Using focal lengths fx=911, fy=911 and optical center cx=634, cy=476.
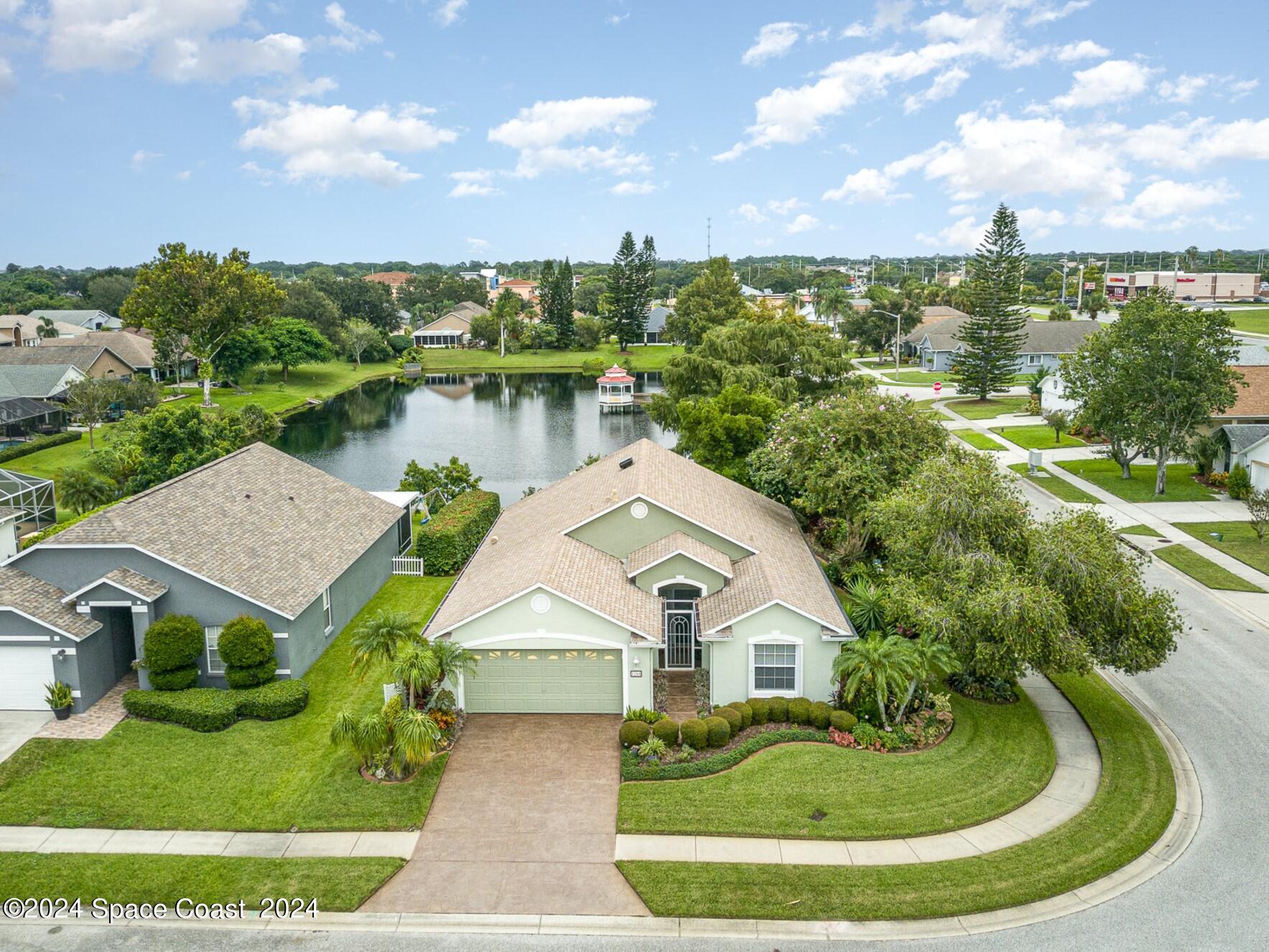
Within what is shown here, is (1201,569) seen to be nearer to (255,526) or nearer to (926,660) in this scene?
(926,660)

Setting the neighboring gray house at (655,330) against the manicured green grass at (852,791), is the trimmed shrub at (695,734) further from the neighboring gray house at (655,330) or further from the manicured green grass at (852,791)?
the neighboring gray house at (655,330)

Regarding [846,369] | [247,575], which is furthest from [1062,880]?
[846,369]

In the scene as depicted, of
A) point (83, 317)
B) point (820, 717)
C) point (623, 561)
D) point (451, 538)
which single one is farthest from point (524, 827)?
point (83, 317)

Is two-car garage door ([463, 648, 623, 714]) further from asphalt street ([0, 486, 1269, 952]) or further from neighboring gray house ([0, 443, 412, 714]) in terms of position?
asphalt street ([0, 486, 1269, 952])

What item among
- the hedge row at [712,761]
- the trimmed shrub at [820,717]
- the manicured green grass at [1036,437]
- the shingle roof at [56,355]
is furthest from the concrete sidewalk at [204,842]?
the shingle roof at [56,355]

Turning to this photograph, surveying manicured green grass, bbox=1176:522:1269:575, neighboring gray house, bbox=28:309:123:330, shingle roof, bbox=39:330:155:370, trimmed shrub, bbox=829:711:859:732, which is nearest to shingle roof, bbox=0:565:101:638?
trimmed shrub, bbox=829:711:859:732
